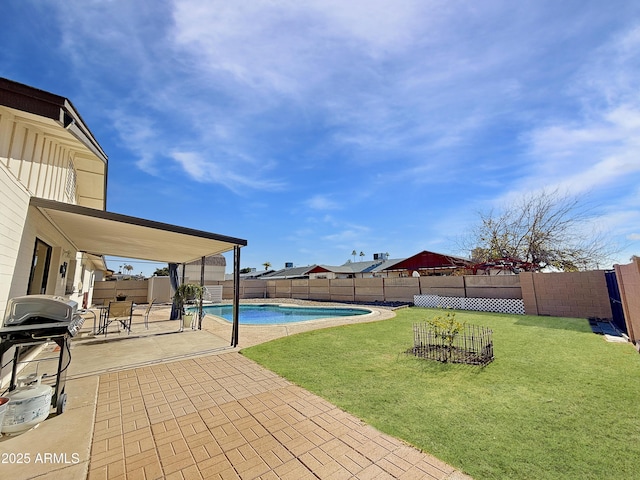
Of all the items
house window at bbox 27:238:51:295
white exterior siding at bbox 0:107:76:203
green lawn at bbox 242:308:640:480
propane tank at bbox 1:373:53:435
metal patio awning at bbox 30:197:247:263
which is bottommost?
green lawn at bbox 242:308:640:480

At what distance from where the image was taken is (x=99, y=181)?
32.2 ft

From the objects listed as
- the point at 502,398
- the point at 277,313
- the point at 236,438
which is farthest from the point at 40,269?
the point at 277,313

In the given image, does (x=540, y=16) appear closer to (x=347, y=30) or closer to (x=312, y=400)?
(x=347, y=30)

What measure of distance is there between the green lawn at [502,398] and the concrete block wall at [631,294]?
747 millimetres

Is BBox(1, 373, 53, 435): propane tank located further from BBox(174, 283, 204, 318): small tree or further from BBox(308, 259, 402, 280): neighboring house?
BBox(308, 259, 402, 280): neighboring house

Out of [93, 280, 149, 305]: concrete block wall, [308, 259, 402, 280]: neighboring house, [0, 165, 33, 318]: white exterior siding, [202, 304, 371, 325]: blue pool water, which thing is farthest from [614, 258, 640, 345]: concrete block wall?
[308, 259, 402, 280]: neighboring house

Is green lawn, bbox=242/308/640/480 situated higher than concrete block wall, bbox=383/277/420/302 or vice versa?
concrete block wall, bbox=383/277/420/302

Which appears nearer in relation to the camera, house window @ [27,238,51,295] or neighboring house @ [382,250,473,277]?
house window @ [27,238,51,295]

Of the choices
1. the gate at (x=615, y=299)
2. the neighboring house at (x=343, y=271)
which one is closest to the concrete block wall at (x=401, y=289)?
the gate at (x=615, y=299)

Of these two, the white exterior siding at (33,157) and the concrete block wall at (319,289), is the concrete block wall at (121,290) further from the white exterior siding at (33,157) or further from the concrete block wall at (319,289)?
the white exterior siding at (33,157)

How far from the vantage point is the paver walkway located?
249cm

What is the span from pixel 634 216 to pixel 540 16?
43.9 ft

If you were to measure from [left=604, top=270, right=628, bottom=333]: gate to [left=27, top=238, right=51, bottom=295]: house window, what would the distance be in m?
17.0

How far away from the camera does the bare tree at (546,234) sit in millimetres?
17359
